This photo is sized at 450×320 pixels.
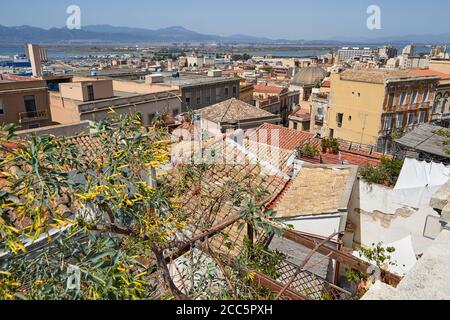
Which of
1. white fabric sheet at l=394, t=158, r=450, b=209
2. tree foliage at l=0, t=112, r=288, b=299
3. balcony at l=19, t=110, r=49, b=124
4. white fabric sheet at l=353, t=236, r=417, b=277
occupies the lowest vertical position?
balcony at l=19, t=110, r=49, b=124

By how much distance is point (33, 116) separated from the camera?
2569 cm

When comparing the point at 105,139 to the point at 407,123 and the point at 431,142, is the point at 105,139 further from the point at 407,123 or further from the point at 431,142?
the point at 407,123

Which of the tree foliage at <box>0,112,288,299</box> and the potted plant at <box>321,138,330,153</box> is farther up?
the tree foliage at <box>0,112,288,299</box>

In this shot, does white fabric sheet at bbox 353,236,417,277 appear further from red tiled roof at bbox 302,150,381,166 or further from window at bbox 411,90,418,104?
window at bbox 411,90,418,104

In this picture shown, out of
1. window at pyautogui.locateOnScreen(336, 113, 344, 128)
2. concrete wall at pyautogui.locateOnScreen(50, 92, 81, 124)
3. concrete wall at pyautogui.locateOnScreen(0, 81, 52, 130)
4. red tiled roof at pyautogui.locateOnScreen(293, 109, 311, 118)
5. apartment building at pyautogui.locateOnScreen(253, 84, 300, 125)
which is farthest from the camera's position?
apartment building at pyautogui.locateOnScreen(253, 84, 300, 125)

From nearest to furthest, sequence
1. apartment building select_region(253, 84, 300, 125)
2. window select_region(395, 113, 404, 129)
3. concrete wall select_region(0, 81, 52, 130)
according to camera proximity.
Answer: concrete wall select_region(0, 81, 52, 130) < window select_region(395, 113, 404, 129) < apartment building select_region(253, 84, 300, 125)

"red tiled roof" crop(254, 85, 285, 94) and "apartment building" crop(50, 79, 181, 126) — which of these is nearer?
"apartment building" crop(50, 79, 181, 126)

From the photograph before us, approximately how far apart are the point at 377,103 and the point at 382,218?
24984 millimetres

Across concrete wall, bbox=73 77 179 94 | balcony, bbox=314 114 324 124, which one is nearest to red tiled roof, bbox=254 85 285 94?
balcony, bbox=314 114 324 124

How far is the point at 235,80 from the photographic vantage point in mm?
39938

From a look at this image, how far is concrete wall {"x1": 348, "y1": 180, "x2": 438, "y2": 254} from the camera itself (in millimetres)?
7949

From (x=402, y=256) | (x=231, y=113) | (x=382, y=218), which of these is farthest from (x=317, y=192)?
Result: (x=231, y=113)
